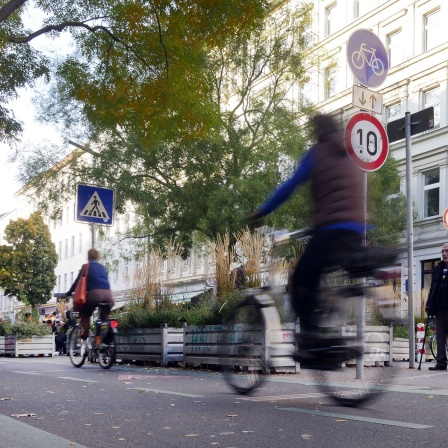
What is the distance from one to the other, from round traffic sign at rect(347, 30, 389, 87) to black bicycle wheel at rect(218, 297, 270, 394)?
3.79 m

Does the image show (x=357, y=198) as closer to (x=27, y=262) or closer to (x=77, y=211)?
(x=77, y=211)

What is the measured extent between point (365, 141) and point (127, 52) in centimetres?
532

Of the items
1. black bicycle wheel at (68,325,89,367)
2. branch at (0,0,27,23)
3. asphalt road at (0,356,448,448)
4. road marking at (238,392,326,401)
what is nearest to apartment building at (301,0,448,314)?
black bicycle wheel at (68,325,89,367)

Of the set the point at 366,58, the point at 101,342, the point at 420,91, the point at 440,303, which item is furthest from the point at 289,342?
the point at 420,91

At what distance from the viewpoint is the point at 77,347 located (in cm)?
1498

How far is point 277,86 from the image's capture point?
1309 inches

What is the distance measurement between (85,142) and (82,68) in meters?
17.3

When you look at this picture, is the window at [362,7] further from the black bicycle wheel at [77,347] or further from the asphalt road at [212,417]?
the asphalt road at [212,417]

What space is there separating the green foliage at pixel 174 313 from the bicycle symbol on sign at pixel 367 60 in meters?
4.56

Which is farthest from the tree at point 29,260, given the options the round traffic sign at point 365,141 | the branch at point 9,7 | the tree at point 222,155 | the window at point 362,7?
the round traffic sign at point 365,141

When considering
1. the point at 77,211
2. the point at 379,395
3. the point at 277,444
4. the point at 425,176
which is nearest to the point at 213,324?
the point at 77,211

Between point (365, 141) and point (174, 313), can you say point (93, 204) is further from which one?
point (365, 141)

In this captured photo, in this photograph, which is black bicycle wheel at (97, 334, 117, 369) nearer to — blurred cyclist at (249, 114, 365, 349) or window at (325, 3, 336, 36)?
Result: blurred cyclist at (249, 114, 365, 349)

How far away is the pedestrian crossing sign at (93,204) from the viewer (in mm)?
14008
